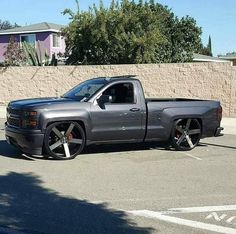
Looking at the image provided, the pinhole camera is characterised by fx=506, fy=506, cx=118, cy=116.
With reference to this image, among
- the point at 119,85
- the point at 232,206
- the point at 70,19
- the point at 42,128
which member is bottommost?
the point at 232,206

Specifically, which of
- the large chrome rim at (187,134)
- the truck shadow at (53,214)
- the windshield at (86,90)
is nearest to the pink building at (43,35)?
the windshield at (86,90)

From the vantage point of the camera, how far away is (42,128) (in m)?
9.92

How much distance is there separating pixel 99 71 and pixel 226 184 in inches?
583

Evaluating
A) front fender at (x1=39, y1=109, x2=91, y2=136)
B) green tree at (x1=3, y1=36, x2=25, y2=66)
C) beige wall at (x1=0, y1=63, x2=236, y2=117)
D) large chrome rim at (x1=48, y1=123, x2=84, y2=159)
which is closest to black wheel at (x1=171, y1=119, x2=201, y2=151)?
front fender at (x1=39, y1=109, x2=91, y2=136)

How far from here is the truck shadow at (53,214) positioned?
5.77m

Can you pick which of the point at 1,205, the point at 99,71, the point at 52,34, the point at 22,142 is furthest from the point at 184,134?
the point at 52,34

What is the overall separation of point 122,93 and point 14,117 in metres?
2.42

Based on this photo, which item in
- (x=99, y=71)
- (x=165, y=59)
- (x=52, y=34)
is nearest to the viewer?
(x=99, y=71)

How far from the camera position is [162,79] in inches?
830

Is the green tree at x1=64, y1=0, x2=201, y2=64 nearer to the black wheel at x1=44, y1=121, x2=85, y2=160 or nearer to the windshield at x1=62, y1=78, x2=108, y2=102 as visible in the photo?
the windshield at x1=62, y1=78, x2=108, y2=102

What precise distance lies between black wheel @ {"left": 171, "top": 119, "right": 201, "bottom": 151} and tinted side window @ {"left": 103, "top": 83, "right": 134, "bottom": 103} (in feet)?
4.19

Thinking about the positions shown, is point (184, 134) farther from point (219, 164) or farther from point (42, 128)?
point (42, 128)

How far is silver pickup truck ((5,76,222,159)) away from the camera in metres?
10.0

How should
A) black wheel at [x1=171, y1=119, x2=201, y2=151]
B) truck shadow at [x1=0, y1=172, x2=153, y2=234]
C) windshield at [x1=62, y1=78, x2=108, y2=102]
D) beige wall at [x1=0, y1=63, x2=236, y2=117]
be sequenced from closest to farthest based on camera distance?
1. truck shadow at [x1=0, y1=172, x2=153, y2=234]
2. windshield at [x1=62, y1=78, x2=108, y2=102]
3. black wheel at [x1=171, y1=119, x2=201, y2=151]
4. beige wall at [x1=0, y1=63, x2=236, y2=117]
